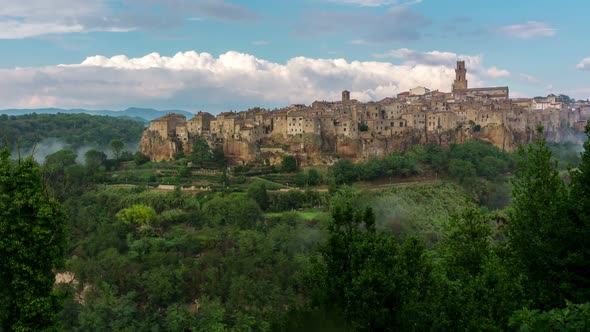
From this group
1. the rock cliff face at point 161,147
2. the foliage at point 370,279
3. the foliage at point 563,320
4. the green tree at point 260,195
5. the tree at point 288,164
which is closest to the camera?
the foliage at point 563,320

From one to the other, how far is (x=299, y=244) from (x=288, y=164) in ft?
47.9

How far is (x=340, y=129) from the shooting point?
158 ft

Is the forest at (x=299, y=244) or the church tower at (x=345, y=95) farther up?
the church tower at (x=345, y=95)

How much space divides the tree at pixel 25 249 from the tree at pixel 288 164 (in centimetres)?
3466

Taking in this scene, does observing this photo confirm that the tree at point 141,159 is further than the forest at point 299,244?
Yes

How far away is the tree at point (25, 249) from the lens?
28.2 feet

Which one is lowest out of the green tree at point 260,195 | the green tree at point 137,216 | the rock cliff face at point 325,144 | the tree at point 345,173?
the green tree at point 137,216

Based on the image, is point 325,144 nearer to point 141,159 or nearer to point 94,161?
point 141,159

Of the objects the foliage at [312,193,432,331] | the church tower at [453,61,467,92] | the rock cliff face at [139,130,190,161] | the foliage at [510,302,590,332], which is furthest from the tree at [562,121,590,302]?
the church tower at [453,61,467,92]

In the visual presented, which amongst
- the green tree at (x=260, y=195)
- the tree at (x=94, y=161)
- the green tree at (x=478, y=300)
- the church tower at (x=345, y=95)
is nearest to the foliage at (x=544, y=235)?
the green tree at (x=478, y=300)

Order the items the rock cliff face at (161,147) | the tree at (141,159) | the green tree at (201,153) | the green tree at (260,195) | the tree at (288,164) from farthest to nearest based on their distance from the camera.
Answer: the rock cliff face at (161,147)
the tree at (141,159)
the green tree at (201,153)
the tree at (288,164)
the green tree at (260,195)

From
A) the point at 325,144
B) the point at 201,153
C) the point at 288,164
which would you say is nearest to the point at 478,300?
the point at 288,164

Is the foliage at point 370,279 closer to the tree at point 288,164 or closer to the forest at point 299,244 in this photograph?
the forest at point 299,244

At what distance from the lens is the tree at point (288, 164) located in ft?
142
